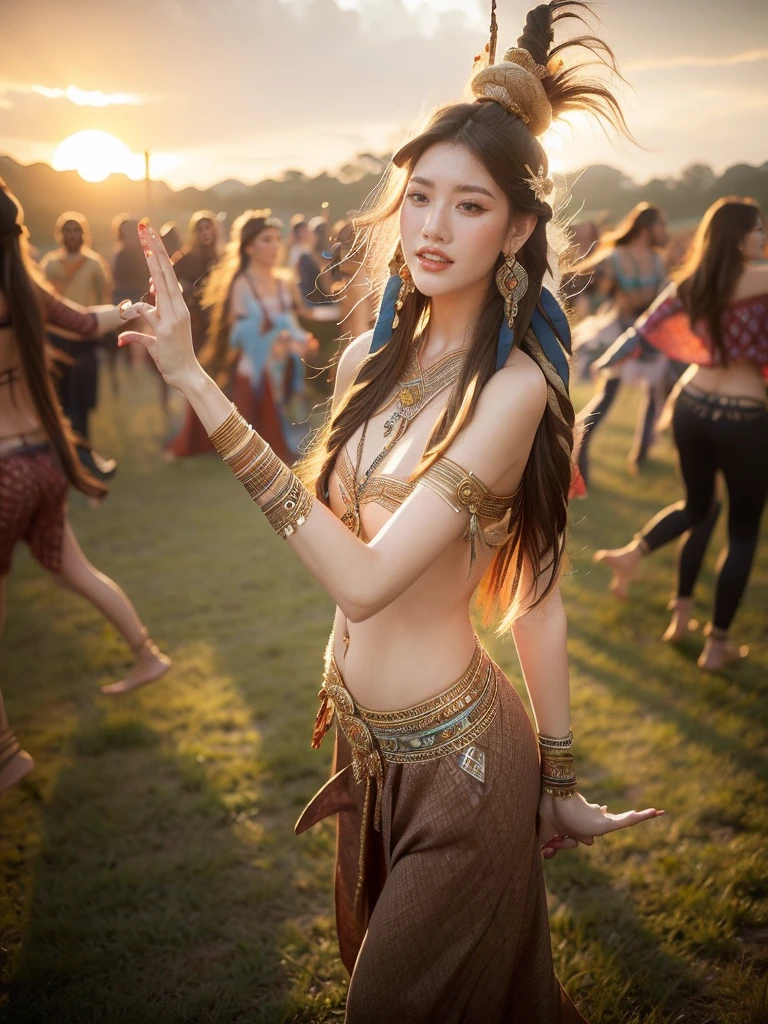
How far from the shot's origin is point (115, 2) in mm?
2375

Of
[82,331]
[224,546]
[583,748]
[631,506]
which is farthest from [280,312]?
[583,748]

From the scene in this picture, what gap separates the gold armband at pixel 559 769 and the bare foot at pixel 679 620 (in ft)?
9.89

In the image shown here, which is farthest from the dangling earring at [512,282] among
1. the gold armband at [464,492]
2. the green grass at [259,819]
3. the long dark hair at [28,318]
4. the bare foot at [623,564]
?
the bare foot at [623,564]

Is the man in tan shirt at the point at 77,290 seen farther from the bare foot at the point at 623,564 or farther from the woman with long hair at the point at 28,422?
the bare foot at the point at 623,564

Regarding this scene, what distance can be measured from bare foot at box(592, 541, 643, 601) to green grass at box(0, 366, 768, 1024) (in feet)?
0.37

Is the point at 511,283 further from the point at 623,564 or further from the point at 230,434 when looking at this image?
the point at 623,564

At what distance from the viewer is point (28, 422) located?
3.31 meters

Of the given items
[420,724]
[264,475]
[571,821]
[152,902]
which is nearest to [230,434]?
[264,475]

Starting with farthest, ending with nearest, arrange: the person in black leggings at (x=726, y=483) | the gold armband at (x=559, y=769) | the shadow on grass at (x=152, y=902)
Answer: the person in black leggings at (x=726, y=483) < the shadow on grass at (x=152, y=902) < the gold armband at (x=559, y=769)

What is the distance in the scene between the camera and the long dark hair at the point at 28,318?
3059mm

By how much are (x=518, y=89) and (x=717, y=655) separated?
3463mm

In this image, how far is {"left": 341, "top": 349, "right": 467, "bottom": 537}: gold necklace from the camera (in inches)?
67.9

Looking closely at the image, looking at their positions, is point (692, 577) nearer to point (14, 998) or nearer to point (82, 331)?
point (82, 331)

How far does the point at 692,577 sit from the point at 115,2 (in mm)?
3661
